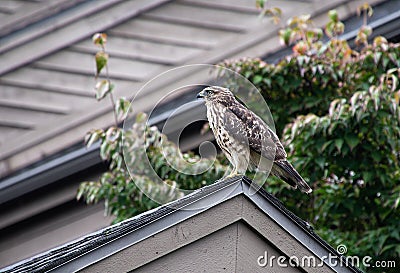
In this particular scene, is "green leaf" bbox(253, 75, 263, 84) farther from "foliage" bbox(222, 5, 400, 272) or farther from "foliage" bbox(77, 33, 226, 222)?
"foliage" bbox(77, 33, 226, 222)

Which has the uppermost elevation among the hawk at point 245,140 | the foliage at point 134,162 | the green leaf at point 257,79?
the green leaf at point 257,79

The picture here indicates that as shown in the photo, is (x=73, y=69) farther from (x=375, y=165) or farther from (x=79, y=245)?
(x=79, y=245)

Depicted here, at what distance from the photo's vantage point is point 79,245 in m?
5.09

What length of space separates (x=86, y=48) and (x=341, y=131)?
359cm

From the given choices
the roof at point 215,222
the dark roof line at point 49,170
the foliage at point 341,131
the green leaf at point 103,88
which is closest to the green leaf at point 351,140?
the foliage at point 341,131

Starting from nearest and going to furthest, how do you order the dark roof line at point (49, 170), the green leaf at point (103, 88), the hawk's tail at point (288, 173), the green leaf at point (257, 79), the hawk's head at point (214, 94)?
1. the hawk's tail at point (288, 173)
2. the hawk's head at point (214, 94)
3. the green leaf at point (103, 88)
4. the green leaf at point (257, 79)
5. the dark roof line at point (49, 170)

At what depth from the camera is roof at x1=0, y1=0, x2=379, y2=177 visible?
9953mm

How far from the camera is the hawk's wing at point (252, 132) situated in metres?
5.68

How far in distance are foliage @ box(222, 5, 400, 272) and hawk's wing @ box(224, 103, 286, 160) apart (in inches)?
67.3

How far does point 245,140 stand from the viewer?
224 inches

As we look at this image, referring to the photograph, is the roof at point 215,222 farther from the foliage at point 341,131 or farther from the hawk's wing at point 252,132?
the foliage at point 341,131

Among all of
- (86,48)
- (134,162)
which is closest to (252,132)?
(134,162)

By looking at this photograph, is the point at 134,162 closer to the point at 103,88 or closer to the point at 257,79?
the point at 103,88

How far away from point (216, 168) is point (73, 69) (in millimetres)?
3220
